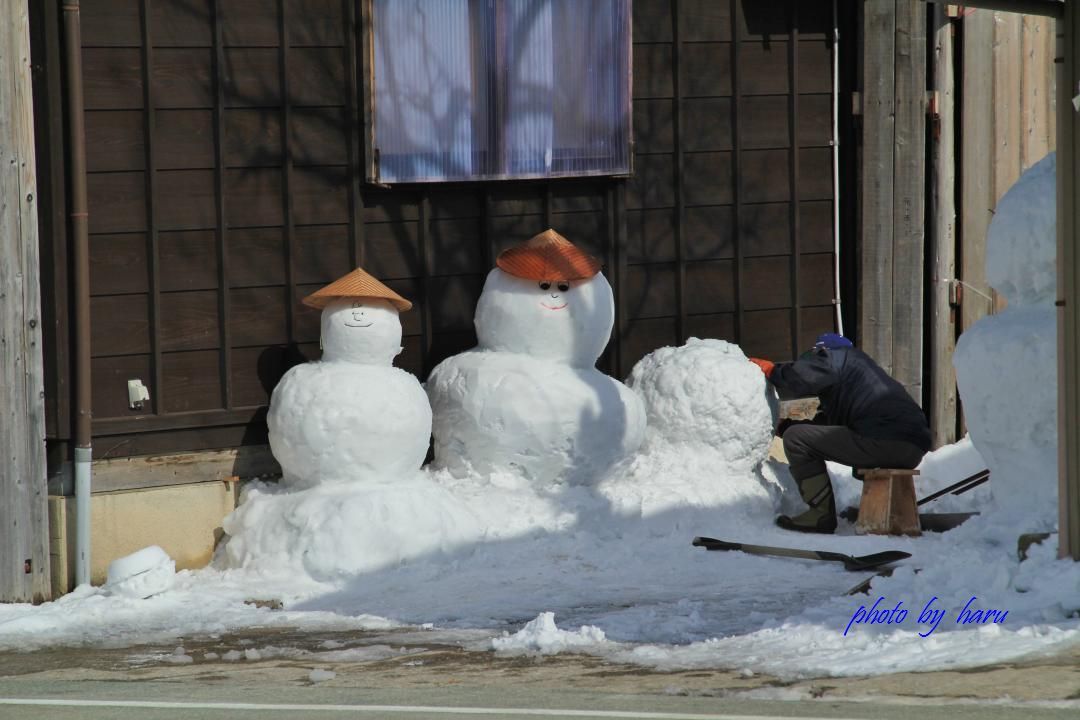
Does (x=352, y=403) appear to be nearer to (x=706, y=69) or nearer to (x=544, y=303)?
(x=544, y=303)

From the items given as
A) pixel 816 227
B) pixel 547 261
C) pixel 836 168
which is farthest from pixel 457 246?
pixel 836 168

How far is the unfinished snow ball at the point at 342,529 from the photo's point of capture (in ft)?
27.8

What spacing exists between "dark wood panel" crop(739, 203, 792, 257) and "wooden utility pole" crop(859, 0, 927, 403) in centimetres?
56

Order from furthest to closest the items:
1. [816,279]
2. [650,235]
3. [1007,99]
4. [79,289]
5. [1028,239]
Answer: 1. [1007,99]
2. [816,279]
3. [650,235]
4. [79,289]
5. [1028,239]

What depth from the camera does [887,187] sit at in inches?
429

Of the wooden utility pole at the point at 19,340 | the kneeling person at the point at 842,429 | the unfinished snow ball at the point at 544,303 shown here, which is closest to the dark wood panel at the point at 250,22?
the wooden utility pole at the point at 19,340

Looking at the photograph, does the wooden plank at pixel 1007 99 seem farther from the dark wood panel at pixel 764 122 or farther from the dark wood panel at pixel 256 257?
the dark wood panel at pixel 256 257

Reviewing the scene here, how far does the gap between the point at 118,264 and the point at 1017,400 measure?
15.4ft

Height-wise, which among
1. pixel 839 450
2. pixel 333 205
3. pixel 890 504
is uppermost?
pixel 333 205

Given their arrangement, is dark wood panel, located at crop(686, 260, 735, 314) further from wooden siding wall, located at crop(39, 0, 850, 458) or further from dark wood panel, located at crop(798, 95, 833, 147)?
dark wood panel, located at crop(798, 95, 833, 147)

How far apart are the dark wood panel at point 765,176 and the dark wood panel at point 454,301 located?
196 centimetres

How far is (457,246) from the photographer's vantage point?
9.72 meters

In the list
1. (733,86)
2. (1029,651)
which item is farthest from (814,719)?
(733,86)

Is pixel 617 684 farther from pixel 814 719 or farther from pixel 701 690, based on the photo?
pixel 814 719
